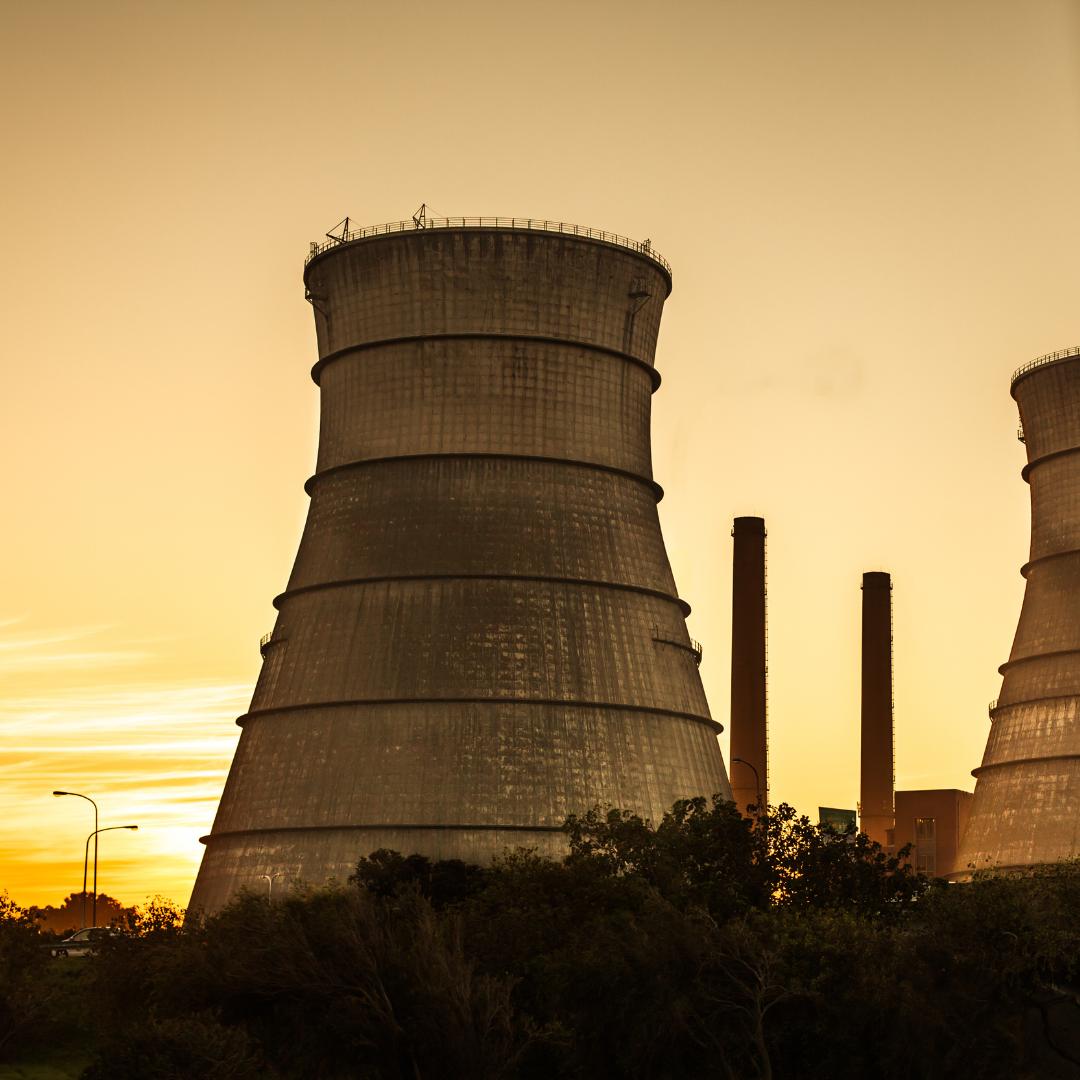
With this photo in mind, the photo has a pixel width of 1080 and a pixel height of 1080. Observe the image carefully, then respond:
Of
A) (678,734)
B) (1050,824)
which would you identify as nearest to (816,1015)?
(678,734)

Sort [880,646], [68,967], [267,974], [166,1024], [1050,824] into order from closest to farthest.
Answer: [166,1024] → [267,974] → [68,967] → [1050,824] → [880,646]

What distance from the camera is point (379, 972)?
31797mm

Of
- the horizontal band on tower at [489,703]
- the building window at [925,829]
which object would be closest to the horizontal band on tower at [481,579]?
the horizontal band on tower at [489,703]

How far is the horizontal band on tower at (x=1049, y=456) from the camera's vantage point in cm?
5867

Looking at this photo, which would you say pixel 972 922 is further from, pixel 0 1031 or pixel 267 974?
pixel 0 1031

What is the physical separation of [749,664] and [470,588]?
21.4 metres

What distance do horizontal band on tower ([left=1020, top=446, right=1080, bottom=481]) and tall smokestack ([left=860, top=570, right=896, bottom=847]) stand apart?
944 cm

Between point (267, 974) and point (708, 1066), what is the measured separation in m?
7.43

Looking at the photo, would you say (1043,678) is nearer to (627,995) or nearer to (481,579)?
(481,579)

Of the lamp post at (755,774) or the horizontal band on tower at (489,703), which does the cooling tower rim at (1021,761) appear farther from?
the horizontal band on tower at (489,703)

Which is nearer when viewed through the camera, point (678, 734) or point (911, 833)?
point (678, 734)

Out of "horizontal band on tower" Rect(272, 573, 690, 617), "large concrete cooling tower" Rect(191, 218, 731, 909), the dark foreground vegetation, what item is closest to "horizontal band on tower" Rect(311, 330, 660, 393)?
"large concrete cooling tower" Rect(191, 218, 731, 909)

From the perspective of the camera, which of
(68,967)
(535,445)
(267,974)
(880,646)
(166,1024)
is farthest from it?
(880,646)

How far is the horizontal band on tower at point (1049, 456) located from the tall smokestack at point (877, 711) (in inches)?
372
